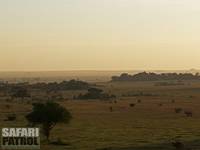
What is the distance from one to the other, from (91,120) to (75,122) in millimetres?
2996

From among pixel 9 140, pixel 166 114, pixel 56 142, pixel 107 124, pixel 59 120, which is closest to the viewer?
pixel 9 140

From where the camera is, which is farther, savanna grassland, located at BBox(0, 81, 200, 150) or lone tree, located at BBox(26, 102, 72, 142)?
lone tree, located at BBox(26, 102, 72, 142)

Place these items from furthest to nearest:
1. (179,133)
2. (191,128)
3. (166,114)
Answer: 1. (166,114)
2. (191,128)
3. (179,133)

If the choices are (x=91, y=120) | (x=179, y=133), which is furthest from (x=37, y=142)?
(x=91, y=120)

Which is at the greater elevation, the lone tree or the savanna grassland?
the lone tree

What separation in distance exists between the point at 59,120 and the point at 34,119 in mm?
2116

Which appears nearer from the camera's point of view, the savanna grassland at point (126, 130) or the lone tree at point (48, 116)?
the savanna grassland at point (126, 130)

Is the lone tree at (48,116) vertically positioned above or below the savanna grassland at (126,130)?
above

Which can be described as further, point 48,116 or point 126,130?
point 126,130

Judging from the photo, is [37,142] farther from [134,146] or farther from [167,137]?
[167,137]

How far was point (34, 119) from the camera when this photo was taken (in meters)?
45.4

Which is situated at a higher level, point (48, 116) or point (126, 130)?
point (48, 116)

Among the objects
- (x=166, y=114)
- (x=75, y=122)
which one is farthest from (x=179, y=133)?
(x=166, y=114)

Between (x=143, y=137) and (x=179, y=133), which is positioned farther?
(x=179, y=133)
